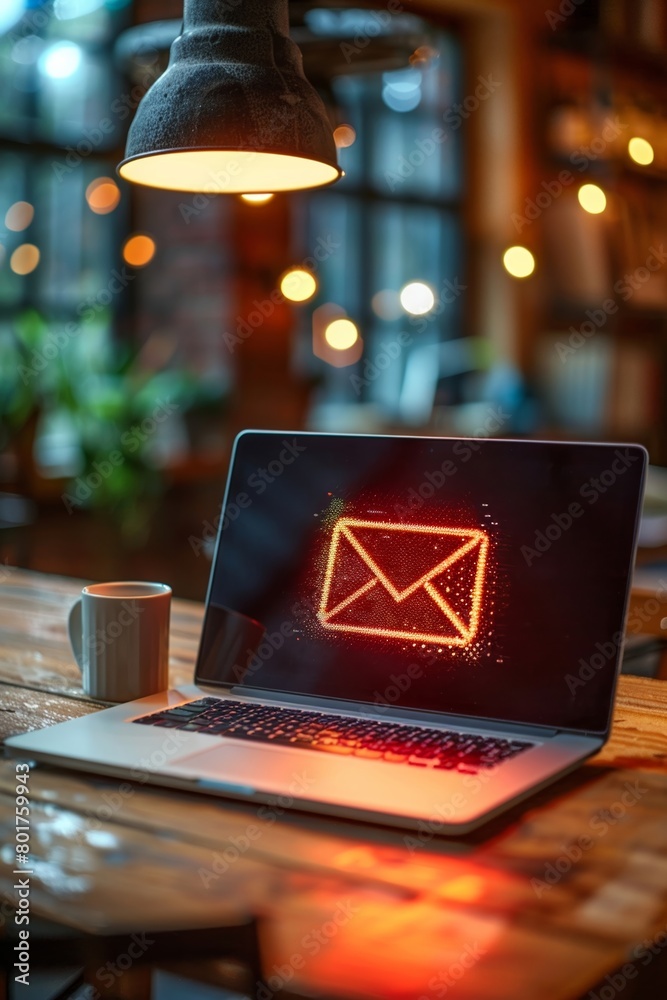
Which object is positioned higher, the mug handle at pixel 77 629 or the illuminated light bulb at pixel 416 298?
the illuminated light bulb at pixel 416 298

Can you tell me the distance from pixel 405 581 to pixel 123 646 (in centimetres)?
28

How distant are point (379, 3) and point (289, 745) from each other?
2087 millimetres

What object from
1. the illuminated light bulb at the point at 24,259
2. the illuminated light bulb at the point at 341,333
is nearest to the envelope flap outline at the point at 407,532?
the illuminated light bulb at the point at 24,259

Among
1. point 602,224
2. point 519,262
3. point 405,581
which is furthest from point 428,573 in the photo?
point 602,224

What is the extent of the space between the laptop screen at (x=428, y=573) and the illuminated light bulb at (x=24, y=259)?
3.19 metres

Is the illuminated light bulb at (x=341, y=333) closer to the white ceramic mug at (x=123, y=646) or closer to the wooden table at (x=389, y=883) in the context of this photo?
the white ceramic mug at (x=123, y=646)

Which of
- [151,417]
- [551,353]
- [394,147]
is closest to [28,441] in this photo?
[151,417]

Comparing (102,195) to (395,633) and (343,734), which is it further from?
(343,734)

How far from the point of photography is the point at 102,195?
173 inches

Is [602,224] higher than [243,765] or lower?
higher

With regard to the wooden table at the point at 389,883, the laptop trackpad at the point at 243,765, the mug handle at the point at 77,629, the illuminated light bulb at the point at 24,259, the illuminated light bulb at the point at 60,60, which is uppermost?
the illuminated light bulb at the point at 60,60

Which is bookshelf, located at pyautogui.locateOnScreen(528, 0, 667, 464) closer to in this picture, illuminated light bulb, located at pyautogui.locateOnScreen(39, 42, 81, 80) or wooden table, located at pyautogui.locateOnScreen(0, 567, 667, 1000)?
illuminated light bulb, located at pyautogui.locateOnScreen(39, 42, 81, 80)

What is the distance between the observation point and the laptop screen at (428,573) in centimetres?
99

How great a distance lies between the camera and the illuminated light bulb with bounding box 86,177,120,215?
4348 mm
